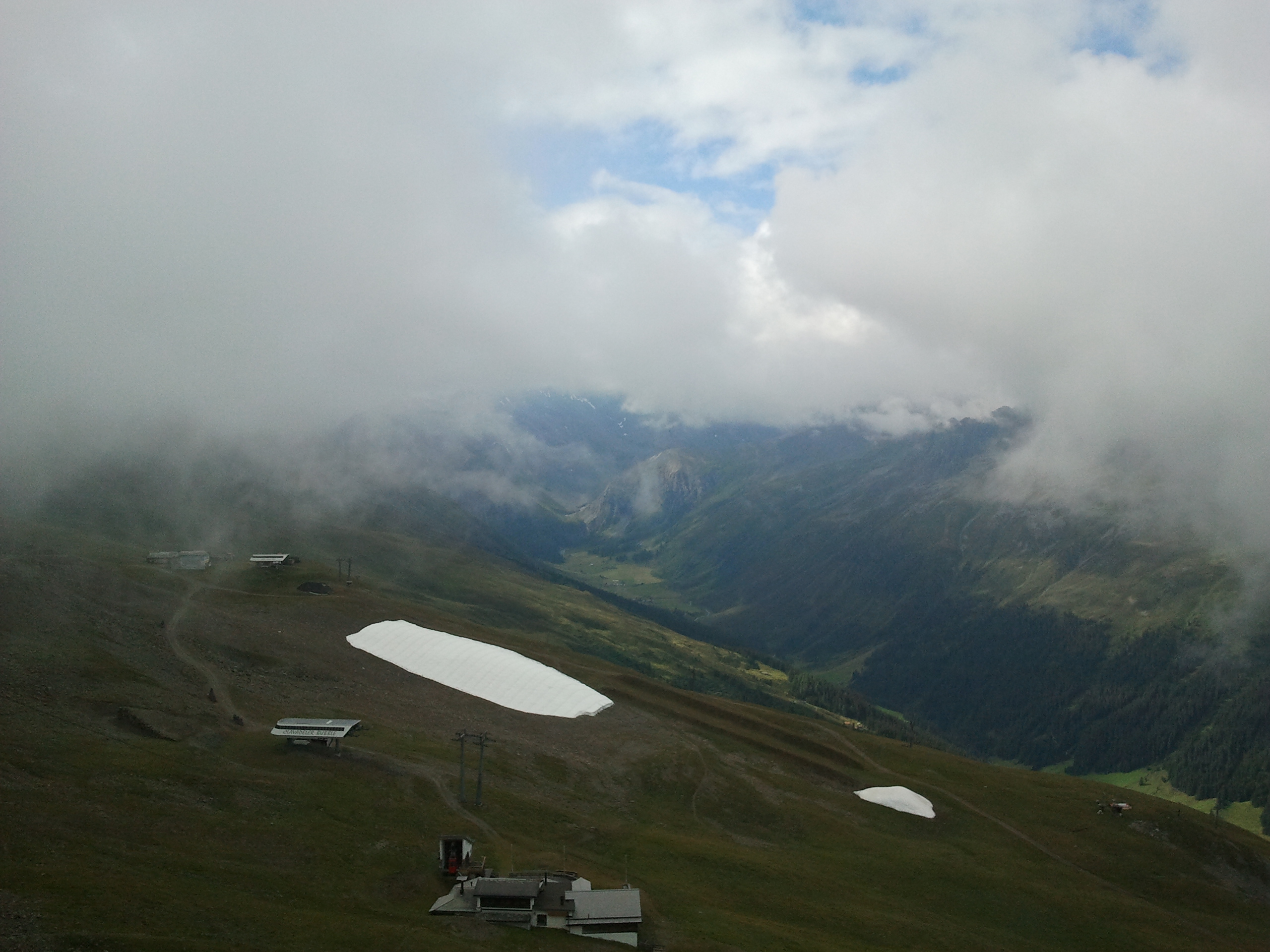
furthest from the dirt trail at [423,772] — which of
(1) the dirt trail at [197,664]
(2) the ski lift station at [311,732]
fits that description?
(1) the dirt trail at [197,664]

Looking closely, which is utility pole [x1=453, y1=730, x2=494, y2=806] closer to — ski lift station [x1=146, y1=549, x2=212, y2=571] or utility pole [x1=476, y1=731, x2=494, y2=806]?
utility pole [x1=476, y1=731, x2=494, y2=806]

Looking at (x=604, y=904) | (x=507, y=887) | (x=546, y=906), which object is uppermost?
(x=507, y=887)

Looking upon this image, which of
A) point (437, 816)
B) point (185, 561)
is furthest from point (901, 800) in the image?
point (185, 561)

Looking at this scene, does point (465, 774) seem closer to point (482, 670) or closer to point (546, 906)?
point (546, 906)

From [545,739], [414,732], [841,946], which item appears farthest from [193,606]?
[841,946]

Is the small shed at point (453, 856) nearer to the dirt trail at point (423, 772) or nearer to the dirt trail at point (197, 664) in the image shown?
the dirt trail at point (423, 772)

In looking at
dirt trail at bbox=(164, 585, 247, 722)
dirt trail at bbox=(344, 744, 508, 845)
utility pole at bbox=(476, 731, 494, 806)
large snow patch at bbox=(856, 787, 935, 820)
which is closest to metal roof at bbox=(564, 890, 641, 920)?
dirt trail at bbox=(344, 744, 508, 845)

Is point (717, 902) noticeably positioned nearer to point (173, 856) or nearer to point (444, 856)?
point (444, 856)
